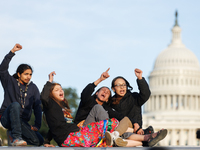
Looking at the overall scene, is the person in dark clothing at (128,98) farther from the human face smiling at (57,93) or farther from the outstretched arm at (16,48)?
the outstretched arm at (16,48)

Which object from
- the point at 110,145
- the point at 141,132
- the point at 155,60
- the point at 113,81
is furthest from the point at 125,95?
the point at 155,60

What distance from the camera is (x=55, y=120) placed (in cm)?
977

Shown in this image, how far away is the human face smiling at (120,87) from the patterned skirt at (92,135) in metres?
1.17

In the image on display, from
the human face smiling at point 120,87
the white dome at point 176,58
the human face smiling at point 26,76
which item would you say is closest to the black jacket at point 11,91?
the human face smiling at point 26,76

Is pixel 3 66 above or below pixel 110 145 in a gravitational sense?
above

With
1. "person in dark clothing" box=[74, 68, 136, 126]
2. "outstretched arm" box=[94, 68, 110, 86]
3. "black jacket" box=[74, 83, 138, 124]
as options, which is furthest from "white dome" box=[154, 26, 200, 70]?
"outstretched arm" box=[94, 68, 110, 86]

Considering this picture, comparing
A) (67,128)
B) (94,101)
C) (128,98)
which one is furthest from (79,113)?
(128,98)

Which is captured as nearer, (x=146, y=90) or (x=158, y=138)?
(x=158, y=138)

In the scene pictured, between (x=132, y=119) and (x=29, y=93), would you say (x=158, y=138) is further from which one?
(x=29, y=93)

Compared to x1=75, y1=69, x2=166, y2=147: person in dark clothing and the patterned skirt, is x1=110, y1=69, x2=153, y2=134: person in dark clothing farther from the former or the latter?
the patterned skirt

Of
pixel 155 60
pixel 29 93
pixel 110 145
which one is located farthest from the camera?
pixel 155 60

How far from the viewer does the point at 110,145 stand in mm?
9375

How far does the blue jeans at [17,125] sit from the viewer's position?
9.84 m

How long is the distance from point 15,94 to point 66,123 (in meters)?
1.47
